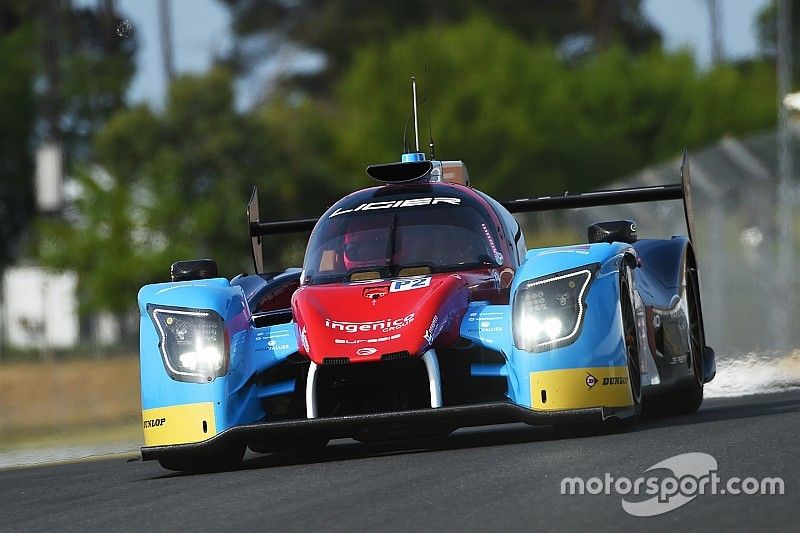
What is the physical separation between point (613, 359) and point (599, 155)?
1928 inches

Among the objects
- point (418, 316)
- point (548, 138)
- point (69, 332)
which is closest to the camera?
point (418, 316)

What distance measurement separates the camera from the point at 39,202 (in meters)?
50.3

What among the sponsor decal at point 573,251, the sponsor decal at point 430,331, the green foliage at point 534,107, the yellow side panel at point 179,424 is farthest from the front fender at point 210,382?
the green foliage at point 534,107

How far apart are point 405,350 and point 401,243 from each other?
5.44 feet

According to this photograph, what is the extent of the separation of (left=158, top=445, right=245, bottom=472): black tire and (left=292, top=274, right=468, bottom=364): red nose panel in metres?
0.78

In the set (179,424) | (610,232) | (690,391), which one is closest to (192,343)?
(179,424)

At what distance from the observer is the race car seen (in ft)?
29.8

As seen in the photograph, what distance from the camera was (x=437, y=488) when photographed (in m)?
7.50

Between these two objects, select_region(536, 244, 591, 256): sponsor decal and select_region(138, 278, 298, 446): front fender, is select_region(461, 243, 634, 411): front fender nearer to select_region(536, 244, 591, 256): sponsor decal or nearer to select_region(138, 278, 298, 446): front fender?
select_region(536, 244, 591, 256): sponsor decal

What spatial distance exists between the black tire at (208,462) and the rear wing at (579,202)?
2.48 metres

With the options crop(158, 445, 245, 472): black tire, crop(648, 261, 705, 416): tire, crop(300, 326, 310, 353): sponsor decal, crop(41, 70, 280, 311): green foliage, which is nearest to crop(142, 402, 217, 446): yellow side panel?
crop(158, 445, 245, 472): black tire

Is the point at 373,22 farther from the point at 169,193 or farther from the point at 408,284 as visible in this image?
the point at 408,284

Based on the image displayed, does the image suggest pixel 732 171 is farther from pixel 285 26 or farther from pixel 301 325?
pixel 285 26

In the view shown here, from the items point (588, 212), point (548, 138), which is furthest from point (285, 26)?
point (588, 212)
